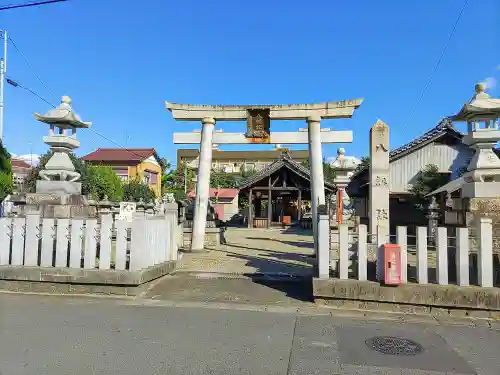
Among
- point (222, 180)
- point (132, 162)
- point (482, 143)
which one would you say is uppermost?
point (132, 162)

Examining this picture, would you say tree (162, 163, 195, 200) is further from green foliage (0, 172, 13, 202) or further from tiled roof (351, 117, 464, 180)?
tiled roof (351, 117, 464, 180)

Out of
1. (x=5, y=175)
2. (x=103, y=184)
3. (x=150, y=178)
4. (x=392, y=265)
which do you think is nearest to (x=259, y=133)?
(x=392, y=265)

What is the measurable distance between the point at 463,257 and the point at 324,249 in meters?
1.88

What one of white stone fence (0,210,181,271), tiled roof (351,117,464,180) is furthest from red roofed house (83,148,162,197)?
white stone fence (0,210,181,271)

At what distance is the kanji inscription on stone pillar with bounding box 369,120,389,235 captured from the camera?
962 centimetres

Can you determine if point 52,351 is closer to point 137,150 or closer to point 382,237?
point 382,237

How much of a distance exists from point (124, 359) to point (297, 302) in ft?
9.83

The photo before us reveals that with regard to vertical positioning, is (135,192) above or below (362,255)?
above

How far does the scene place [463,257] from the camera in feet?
17.3

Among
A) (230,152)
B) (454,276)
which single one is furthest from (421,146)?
(230,152)

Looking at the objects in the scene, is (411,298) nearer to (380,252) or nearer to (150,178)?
(380,252)

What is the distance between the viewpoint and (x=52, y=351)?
381 cm

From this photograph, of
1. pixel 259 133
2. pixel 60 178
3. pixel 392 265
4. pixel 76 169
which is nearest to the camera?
pixel 392 265

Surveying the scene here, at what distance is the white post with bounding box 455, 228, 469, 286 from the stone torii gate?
5.04 meters
